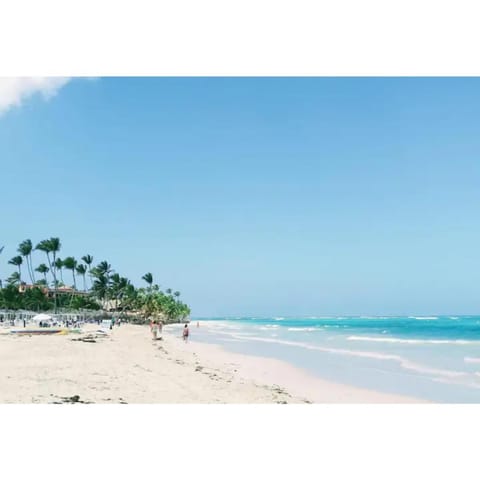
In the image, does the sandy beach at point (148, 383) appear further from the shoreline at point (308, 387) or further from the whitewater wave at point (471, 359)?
the whitewater wave at point (471, 359)

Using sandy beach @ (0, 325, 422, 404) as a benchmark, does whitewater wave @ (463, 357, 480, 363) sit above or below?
below

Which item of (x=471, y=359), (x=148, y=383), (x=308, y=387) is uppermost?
(x=148, y=383)

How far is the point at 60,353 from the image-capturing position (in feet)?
42.0

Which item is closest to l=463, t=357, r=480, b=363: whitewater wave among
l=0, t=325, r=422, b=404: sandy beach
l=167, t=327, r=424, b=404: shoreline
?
l=167, t=327, r=424, b=404: shoreline

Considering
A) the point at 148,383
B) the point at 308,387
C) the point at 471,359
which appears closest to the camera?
the point at 148,383

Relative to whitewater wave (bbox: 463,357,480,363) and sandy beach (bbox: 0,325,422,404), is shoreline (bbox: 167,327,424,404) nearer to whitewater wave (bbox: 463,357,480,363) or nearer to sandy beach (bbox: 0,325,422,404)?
sandy beach (bbox: 0,325,422,404)

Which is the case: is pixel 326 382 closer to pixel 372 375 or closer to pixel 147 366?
pixel 372 375

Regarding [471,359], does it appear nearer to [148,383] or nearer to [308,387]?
[308,387]

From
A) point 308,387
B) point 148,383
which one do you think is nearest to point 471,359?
point 308,387
